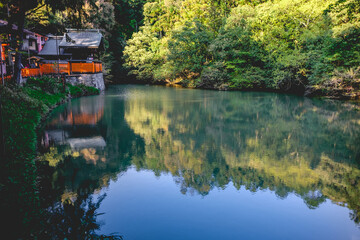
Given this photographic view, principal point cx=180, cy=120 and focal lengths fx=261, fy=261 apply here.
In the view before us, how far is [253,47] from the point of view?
98.1 feet

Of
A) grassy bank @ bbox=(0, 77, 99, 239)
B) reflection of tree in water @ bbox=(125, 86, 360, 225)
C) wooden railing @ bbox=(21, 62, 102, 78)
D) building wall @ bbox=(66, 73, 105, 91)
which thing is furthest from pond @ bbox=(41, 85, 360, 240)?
building wall @ bbox=(66, 73, 105, 91)

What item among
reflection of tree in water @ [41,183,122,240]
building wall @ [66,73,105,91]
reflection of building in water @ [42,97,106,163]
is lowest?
reflection of tree in water @ [41,183,122,240]

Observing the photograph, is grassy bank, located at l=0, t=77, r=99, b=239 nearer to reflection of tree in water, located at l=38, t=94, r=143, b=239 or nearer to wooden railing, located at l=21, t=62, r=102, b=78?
reflection of tree in water, located at l=38, t=94, r=143, b=239

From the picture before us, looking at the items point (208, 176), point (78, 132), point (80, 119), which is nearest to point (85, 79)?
point (80, 119)

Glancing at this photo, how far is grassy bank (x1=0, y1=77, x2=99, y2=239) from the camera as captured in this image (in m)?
4.12

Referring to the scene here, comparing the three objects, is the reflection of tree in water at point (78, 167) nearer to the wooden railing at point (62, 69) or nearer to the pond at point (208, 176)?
the pond at point (208, 176)

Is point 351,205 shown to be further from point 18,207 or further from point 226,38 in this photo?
point 226,38

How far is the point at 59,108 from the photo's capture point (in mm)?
16578

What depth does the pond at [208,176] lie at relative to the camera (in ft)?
16.1

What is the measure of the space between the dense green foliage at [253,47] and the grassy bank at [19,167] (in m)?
19.7

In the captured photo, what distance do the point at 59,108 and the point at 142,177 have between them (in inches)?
465

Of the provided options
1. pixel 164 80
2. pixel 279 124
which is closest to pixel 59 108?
pixel 279 124

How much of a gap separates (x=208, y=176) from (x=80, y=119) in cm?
886

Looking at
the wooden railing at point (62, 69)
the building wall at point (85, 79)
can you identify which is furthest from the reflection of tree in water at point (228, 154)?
the building wall at point (85, 79)
